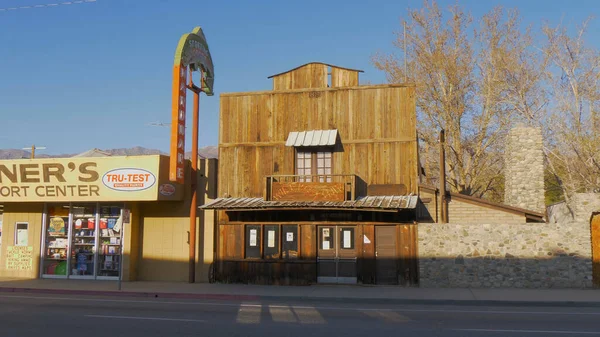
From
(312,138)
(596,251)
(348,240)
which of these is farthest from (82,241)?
(596,251)

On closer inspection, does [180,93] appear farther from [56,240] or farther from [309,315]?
[309,315]

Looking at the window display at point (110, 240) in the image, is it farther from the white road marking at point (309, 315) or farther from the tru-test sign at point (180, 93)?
the white road marking at point (309, 315)

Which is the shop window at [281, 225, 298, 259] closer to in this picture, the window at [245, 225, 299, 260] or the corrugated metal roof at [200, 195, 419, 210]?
the window at [245, 225, 299, 260]

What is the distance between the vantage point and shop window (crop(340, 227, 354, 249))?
18.1 m

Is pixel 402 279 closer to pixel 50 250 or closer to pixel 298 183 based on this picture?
pixel 298 183

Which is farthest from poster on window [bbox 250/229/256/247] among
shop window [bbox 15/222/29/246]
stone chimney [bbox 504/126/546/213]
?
stone chimney [bbox 504/126/546/213]

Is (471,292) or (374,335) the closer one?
(374,335)

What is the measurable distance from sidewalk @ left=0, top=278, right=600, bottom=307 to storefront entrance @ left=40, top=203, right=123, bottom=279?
56.2 inches

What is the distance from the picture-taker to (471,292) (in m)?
15.8

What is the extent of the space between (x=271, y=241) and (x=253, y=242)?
2.17 feet

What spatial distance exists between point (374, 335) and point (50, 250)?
15814 mm

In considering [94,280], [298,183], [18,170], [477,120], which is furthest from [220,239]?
[477,120]

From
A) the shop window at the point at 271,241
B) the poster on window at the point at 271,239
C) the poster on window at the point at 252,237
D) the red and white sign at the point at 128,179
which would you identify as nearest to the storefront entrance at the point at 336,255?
the shop window at the point at 271,241

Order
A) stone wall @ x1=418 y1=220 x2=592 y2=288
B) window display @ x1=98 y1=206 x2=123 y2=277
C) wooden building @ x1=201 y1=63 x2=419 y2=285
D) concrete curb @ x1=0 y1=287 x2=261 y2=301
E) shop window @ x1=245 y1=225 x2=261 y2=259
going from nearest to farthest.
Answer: concrete curb @ x1=0 y1=287 x2=261 y2=301, stone wall @ x1=418 y1=220 x2=592 y2=288, wooden building @ x1=201 y1=63 x2=419 y2=285, shop window @ x1=245 y1=225 x2=261 y2=259, window display @ x1=98 y1=206 x2=123 y2=277
